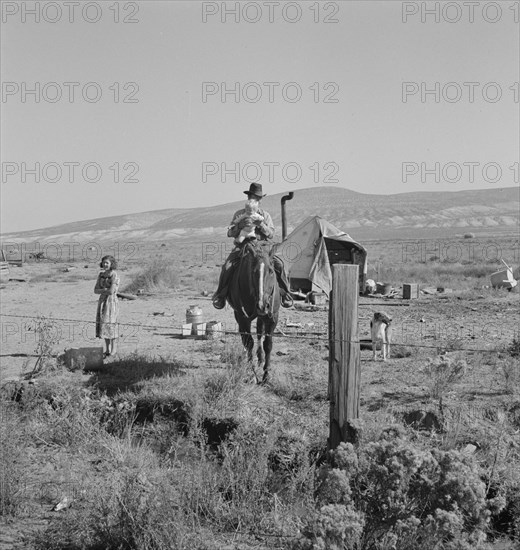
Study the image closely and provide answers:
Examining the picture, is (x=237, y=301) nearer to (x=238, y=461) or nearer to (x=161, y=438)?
(x=161, y=438)

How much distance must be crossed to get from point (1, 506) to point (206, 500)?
161 centimetres

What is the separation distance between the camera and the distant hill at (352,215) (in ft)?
390

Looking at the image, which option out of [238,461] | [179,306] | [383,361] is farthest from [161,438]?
[179,306]

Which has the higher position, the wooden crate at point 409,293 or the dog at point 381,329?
the wooden crate at point 409,293

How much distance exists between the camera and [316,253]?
1803 centimetres

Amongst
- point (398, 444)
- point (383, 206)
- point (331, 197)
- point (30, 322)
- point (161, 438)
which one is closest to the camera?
point (398, 444)

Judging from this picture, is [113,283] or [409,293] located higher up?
[113,283]

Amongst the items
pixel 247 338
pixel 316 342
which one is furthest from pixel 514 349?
pixel 247 338

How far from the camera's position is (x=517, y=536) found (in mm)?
4977

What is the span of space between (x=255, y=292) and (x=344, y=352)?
12.4 feet

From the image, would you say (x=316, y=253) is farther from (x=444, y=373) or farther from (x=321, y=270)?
(x=444, y=373)

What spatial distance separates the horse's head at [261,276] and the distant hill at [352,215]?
93611mm

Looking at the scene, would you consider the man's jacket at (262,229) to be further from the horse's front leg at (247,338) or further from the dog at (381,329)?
the dog at (381,329)

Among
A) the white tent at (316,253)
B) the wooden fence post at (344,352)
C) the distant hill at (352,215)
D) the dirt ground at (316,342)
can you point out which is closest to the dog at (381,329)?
the dirt ground at (316,342)
